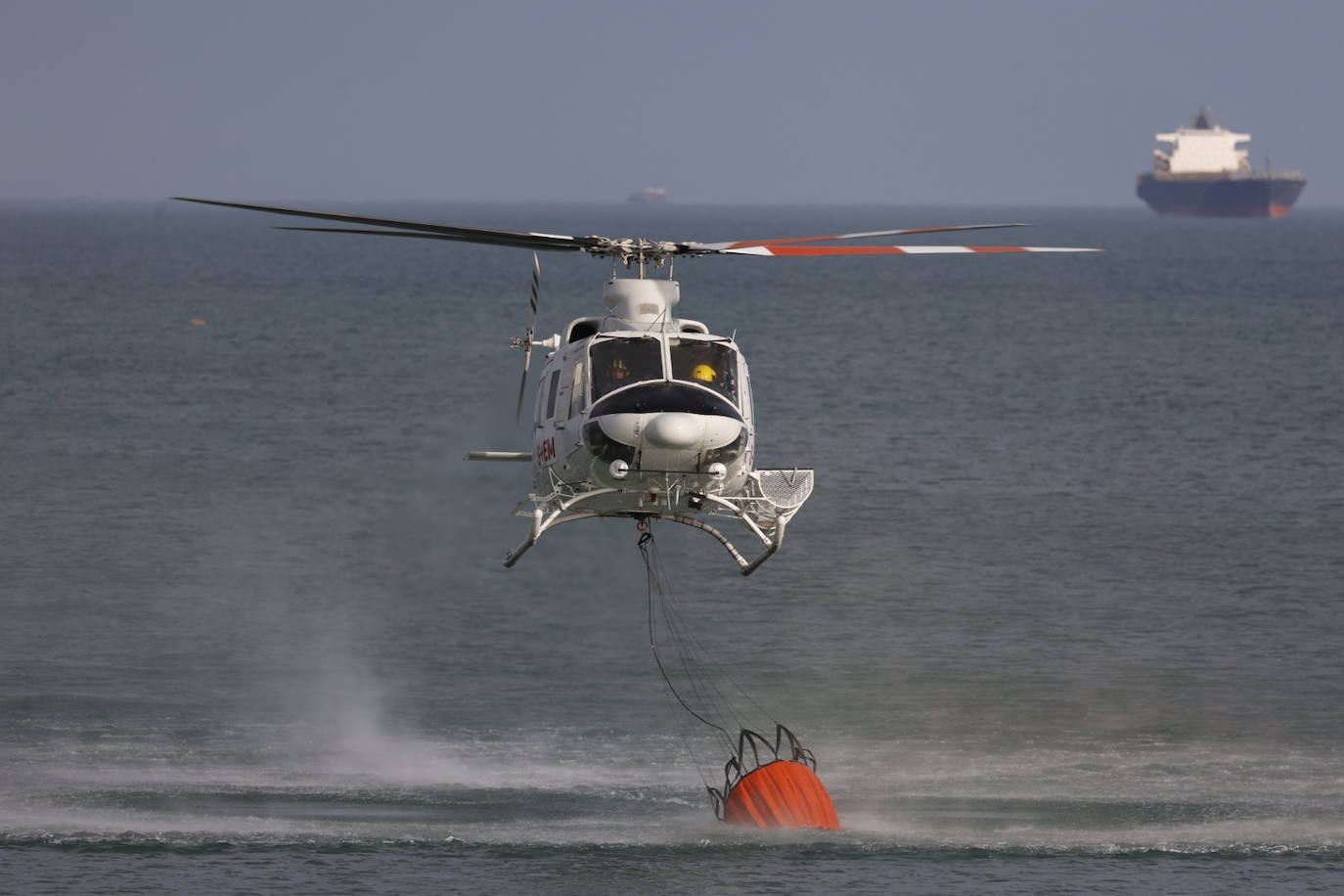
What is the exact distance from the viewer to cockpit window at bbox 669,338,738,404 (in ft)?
101

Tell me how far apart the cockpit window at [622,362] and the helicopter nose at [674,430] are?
1.36m

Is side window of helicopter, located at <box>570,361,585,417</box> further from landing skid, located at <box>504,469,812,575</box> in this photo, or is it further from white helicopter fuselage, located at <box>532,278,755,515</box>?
landing skid, located at <box>504,469,812,575</box>

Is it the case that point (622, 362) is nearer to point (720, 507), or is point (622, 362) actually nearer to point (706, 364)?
point (706, 364)

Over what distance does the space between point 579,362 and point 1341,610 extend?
36064 millimetres

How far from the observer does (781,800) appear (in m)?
39.2

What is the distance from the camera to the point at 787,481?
32.2m

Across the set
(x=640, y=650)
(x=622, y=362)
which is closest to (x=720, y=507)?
(x=622, y=362)

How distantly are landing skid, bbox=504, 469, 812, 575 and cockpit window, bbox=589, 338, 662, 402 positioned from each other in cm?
161

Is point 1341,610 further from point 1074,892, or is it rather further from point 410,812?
point 410,812

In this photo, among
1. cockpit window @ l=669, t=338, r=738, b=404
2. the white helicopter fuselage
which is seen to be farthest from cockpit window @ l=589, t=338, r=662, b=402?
cockpit window @ l=669, t=338, r=738, b=404

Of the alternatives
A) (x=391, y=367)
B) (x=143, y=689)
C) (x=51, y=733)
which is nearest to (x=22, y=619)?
(x=143, y=689)

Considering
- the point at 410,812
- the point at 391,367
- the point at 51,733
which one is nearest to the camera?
the point at 410,812

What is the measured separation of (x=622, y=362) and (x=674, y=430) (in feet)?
7.16

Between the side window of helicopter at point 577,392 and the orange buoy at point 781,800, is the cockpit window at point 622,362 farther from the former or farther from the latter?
the orange buoy at point 781,800
